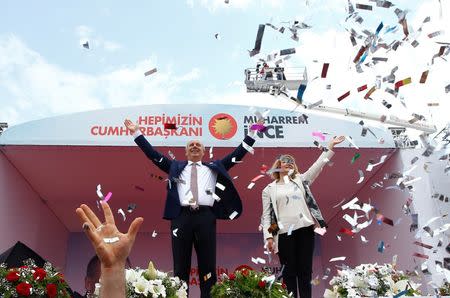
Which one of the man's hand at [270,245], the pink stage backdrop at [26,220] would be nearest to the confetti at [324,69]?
the man's hand at [270,245]

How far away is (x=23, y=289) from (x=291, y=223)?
1934mm

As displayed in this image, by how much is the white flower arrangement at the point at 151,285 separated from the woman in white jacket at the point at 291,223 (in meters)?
0.87

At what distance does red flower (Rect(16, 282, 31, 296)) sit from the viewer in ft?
8.90

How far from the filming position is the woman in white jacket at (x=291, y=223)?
3529 mm

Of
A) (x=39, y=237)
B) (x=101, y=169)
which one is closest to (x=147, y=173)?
(x=101, y=169)

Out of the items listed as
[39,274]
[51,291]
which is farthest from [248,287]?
[39,274]

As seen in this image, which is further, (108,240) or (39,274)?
(39,274)

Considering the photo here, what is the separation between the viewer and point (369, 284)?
329 cm

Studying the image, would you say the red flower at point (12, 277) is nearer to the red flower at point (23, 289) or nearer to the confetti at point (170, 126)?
the red flower at point (23, 289)

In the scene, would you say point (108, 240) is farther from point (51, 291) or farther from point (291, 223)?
point (291, 223)

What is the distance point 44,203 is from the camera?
7.68 m

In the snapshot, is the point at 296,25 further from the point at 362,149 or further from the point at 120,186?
the point at 120,186

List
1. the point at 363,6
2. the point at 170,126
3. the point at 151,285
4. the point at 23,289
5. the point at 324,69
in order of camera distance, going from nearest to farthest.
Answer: the point at 23,289 → the point at 151,285 → the point at 363,6 → the point at 324,69 → the point at 170,126

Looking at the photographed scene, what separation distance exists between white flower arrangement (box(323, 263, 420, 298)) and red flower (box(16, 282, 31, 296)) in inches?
80.2
